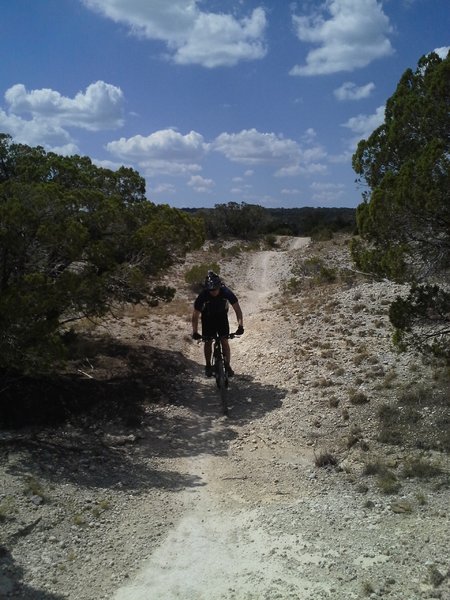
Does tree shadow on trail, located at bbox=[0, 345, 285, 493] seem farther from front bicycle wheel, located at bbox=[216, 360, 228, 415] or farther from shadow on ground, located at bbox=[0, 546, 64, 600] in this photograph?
shadow on ground, located at bbox=[0, 546, 64, 600]


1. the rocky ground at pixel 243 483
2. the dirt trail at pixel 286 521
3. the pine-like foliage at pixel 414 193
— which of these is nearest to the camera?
the dirt trail at pixel 286 521

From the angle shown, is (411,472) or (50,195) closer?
(411,472)

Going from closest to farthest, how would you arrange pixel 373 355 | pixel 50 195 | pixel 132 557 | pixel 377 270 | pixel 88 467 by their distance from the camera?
1. pixel 132 557
2. pixel 88 467
3. pixel 377 270
4. pixel 50 195
5. pixel 373 355

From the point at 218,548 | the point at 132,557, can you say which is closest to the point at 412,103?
the point at 218,548

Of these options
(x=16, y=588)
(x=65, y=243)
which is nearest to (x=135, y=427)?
(x=65, y=243)

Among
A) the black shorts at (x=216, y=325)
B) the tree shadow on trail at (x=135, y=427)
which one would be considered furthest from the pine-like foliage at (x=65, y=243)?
the black shorts at (x=216, y=325)

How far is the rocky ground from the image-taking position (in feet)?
16.4

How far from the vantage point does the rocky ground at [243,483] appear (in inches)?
197

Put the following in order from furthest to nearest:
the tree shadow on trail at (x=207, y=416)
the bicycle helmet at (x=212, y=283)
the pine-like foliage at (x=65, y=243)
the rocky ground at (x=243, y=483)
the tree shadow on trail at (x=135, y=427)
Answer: the bicycle helmet at (x=212, y=283) → the tree shadow on trail at (x=207, y=416) → the pine-like foliage at (x=65, y=243) → the tree shadow on trail at (x=135, y=427) → the rocky ground at (x=243, y=483)

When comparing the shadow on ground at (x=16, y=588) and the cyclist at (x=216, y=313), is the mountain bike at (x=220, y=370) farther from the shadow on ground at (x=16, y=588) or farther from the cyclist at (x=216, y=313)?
the shadow on ground at (x=16, y=588)

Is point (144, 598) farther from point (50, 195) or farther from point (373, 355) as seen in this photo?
point (373, 355)

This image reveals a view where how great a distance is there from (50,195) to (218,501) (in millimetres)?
5228

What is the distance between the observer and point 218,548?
5520mm

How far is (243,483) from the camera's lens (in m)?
7.04
